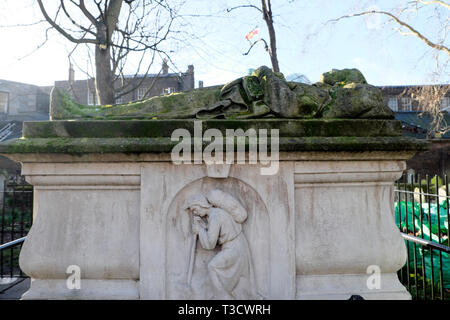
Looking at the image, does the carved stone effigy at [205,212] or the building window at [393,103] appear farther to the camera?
the building window at [393,103]

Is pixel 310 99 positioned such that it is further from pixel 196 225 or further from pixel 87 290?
pixel 87 290

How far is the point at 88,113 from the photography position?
2785 millimetres

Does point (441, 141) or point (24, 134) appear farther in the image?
point (441, 141)

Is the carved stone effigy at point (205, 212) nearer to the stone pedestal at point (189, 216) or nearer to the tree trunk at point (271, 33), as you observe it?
the stone pedestal at point (189, 216)

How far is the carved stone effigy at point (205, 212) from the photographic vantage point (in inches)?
97.5

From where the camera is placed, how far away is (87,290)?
2.49 m

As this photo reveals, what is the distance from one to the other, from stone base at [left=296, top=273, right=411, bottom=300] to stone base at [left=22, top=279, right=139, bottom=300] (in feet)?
→ 4.25

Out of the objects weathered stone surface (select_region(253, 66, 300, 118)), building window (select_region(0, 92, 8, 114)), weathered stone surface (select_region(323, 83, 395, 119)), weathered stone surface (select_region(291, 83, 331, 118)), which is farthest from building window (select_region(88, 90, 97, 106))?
building window (select_region(0, 92, 8, 114))

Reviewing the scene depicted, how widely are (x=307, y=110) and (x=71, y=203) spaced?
2.02m

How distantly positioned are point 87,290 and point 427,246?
116 inches

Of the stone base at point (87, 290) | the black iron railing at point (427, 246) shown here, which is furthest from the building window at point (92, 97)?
the black iron railing at point (427, 246)

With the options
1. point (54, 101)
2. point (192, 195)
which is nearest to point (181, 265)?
point (192, 195)

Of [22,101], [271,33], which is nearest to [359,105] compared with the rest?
[271,33]
